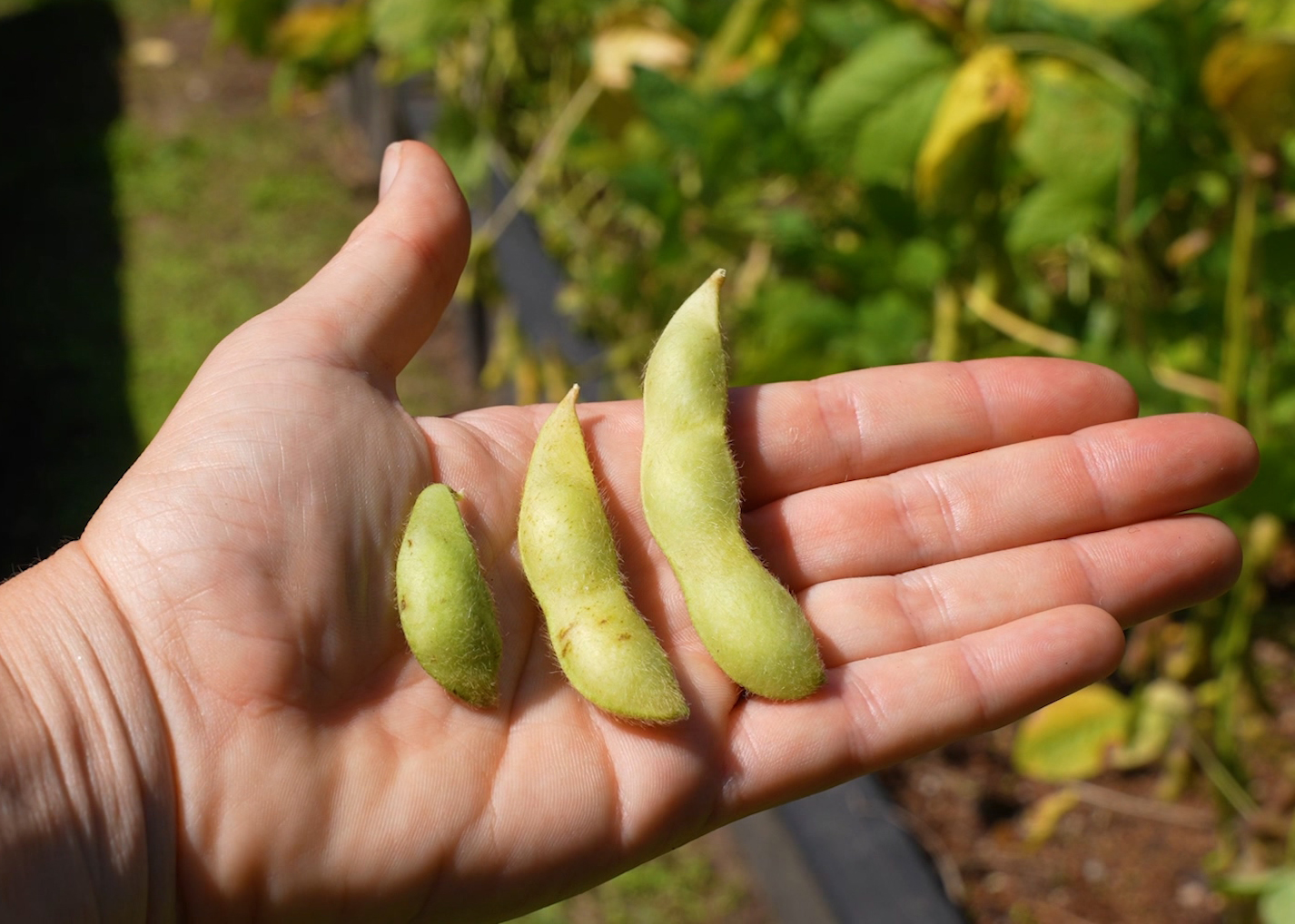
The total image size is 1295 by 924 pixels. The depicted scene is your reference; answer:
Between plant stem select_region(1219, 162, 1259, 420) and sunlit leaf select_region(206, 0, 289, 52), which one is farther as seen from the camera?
sunlit leaf select_region(206, 0, 289, 52)

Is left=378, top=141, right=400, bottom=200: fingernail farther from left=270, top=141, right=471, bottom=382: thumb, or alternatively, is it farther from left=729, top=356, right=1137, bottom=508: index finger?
left=729, top=356, right=1137, bottom=508: index finger

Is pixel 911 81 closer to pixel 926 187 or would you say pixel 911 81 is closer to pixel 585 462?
pixel 926 187

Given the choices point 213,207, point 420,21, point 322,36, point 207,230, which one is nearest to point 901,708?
point 420,21

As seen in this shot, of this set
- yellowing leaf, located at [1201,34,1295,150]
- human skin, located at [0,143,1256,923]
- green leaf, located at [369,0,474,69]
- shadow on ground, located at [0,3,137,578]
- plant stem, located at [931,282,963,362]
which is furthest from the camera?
shadow on ground, located at [0,3,137,578]

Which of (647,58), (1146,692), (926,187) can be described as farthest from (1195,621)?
(647,58)

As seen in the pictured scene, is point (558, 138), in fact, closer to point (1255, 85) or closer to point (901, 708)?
point (1255, 85)

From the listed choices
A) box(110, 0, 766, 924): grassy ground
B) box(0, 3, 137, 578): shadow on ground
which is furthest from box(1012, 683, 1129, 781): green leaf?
box(0, 3, 137, 578): shadow on ground
